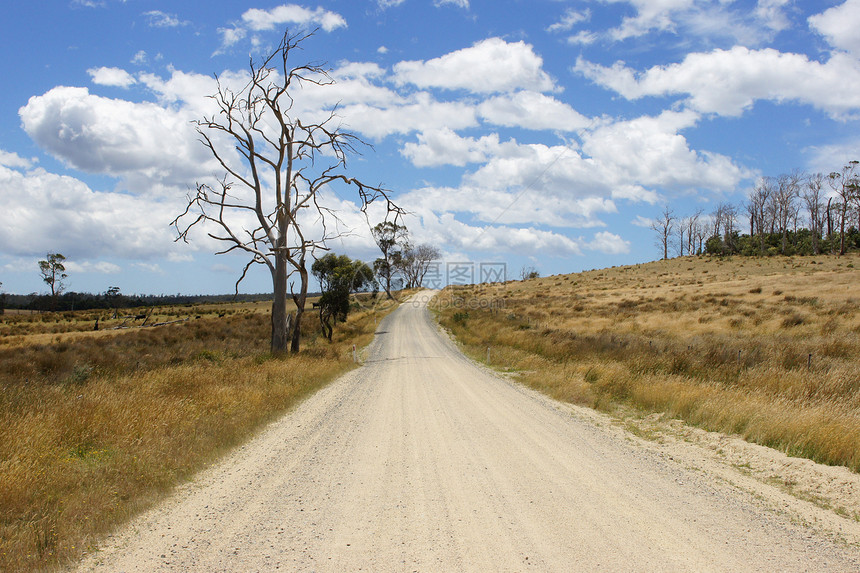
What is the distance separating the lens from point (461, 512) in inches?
205

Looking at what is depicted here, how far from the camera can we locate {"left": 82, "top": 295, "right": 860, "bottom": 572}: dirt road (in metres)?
4.22

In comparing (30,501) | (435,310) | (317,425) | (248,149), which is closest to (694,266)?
(435,310)

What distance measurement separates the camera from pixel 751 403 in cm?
939

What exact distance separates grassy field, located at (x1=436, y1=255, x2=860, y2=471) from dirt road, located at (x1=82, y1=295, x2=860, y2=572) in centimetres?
222

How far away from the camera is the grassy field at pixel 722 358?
8477mm

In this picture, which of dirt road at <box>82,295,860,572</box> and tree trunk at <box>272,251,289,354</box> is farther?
tree trunk at <box>272,251,289,354</box>

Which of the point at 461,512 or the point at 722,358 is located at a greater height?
the point at 722,358

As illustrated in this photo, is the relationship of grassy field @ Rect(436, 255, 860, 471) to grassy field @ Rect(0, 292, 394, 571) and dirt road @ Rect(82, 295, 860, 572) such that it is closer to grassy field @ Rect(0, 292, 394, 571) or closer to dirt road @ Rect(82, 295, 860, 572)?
dirt road @ Rect(82, 295, 860, 572)

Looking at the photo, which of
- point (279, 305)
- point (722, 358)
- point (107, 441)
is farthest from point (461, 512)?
point (279, 305)

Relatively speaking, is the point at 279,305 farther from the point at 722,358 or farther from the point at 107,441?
the point at 722,358

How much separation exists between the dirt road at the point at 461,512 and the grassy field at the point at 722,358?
2217mm

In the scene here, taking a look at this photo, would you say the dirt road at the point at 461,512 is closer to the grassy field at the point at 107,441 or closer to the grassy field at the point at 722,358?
the grassy field at the point at 107,441

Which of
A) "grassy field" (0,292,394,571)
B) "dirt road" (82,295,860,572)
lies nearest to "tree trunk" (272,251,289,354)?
"grassy field" (0,292,394,571)

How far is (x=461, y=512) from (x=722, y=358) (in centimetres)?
1251
